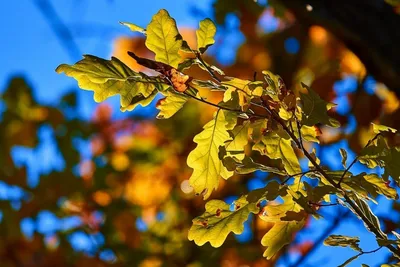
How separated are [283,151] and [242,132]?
0.23ft

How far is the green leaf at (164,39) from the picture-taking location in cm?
77

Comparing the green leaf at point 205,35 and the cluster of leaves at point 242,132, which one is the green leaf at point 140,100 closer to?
the cluster of leaves at point 242,132

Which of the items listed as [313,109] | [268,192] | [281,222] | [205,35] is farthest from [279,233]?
[205,35]

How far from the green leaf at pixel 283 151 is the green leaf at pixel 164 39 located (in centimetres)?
18

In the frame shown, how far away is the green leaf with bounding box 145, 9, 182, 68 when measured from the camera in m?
0.77

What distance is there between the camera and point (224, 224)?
0.86 metres

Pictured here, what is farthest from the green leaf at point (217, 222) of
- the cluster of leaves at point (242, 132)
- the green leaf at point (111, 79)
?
the green leaf at point (111, 79)

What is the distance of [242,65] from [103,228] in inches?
63.5

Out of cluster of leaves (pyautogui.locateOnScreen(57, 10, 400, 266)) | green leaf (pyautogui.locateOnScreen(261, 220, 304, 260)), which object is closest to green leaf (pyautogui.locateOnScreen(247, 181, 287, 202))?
cluster of leaves (pyautogui.locateOnScreen(57, 10, 400, 266))

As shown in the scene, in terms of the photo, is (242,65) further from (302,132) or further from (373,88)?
(302,132)

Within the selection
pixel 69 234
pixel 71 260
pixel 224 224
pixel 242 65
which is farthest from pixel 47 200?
pixel 224 224

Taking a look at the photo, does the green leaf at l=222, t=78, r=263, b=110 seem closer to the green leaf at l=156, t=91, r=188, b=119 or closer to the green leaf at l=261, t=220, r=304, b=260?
the green leaf at l=156, t=91, r=188, b=119

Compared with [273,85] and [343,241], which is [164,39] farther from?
[343,241]

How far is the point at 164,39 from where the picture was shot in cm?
78
